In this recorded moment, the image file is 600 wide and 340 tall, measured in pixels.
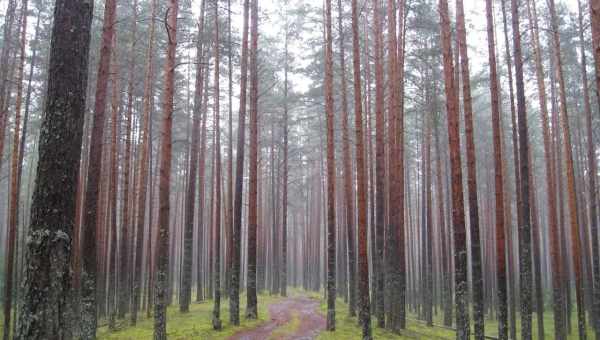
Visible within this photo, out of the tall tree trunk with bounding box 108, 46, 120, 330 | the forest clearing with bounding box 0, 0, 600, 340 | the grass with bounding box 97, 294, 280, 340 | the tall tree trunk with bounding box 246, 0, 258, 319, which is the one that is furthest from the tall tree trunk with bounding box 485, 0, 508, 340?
the tall tree trunk with bounding box 108, 46, 120, 330

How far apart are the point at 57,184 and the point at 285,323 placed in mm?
12191

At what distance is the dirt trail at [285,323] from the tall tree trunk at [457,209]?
4.70 meters

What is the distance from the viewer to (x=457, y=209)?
9.77 m

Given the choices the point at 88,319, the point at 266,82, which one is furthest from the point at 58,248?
the point at 266,82

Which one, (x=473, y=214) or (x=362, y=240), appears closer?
(x=473, y=214)

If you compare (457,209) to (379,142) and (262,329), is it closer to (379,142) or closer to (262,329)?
(379,142)

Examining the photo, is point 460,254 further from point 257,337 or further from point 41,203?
point 41,203

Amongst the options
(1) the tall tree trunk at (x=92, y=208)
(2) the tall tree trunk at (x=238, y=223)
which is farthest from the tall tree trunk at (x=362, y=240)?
(1) the tall tree trunk at (x=92, y=208)

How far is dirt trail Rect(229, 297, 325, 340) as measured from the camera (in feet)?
40.4

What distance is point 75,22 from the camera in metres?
4.53

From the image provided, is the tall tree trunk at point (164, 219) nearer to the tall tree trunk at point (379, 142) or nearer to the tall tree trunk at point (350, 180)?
the tall tree trunk at point (379, 142)

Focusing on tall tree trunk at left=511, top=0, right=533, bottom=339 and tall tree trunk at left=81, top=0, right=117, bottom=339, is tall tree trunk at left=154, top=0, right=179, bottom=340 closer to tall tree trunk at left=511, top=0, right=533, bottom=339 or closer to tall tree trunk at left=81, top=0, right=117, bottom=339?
tall tree trunk at left=81, top=0, right=117, bottom=339

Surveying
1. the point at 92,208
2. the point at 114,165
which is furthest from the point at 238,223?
the point at 92,208

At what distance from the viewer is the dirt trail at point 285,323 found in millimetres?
12324
